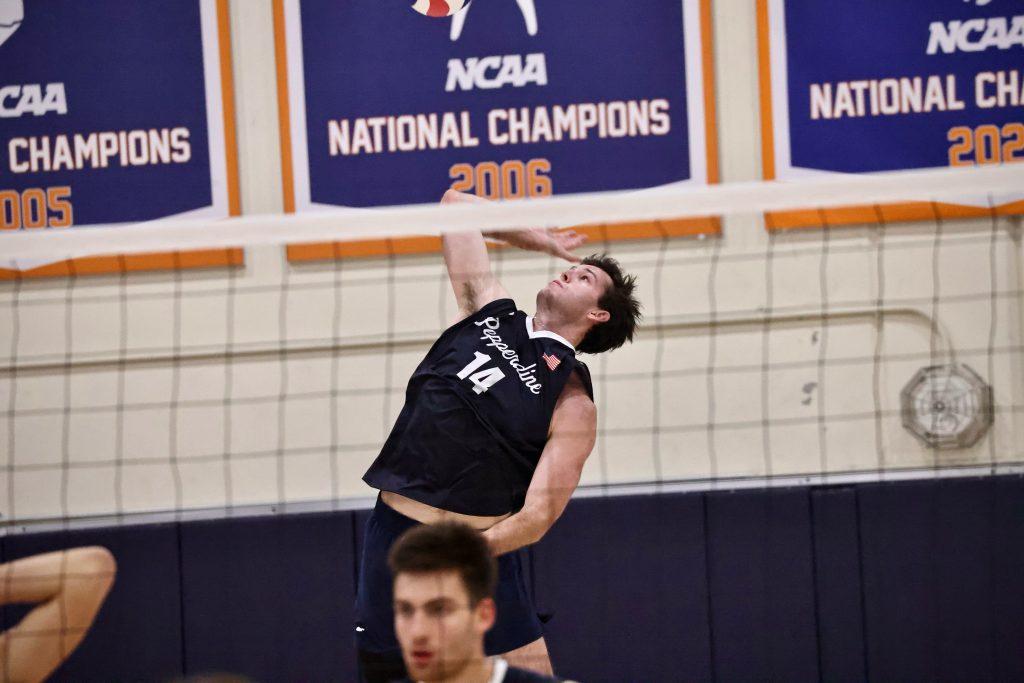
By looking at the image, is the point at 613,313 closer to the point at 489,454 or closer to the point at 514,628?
the point at 489,454

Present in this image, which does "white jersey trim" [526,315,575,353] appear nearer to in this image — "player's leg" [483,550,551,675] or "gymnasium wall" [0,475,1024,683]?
"player's leg" [483,550,551,675]

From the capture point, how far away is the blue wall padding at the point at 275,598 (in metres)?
4.75

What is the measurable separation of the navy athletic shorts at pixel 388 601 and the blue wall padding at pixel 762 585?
1.45 meters

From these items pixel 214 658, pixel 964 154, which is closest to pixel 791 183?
pixel 964 154

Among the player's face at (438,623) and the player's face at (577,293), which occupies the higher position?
the player's face at (577,293)

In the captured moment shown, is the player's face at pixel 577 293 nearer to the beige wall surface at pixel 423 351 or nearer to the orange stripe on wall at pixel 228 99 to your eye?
the beige wall surface at pixel 423 351

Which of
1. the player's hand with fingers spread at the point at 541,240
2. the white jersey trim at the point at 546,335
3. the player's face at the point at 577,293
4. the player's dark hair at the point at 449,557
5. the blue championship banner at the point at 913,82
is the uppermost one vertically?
the blue championship banner at the point at 913,82

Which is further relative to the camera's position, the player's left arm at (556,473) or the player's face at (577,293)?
the player's face at (577,293)

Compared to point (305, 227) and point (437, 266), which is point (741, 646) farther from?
point (305, 227)

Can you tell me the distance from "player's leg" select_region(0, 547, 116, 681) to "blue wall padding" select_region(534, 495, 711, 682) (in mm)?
2303

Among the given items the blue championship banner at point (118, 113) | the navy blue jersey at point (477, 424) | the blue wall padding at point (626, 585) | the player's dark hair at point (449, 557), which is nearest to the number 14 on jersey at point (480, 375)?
the navy blue jersey at point (477, 424)

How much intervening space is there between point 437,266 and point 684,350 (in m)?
1.15

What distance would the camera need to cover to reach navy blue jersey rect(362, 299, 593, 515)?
3428 mm

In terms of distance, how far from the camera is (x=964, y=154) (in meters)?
4.73
